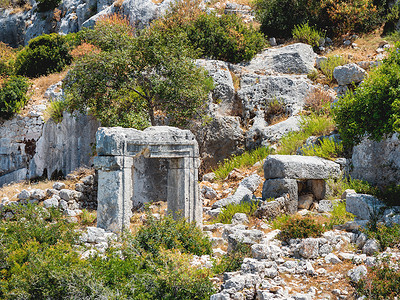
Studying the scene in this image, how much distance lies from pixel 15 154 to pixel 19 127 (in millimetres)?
1135

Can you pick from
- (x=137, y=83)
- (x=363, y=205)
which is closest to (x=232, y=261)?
(x=363, y=205)

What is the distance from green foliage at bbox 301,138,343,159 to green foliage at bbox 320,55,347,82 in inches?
195

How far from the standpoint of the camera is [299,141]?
1477cm

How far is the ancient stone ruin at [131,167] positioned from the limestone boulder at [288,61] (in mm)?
8341

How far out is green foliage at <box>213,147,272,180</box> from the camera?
51.3 ft

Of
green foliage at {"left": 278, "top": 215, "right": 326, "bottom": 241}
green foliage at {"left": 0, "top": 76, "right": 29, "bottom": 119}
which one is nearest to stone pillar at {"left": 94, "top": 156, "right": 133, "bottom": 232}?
green foliage at {"left": 278, "top": 215, "right": 326, "bottom": 241}

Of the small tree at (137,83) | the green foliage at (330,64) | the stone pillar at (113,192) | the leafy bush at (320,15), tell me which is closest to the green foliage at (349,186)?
the small tree at (137,83)

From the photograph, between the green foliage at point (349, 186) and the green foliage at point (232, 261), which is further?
the green foliage at point (349, 186)

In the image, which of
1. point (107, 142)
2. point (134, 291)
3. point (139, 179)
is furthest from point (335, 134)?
point (134, 291)

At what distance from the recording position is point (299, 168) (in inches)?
490

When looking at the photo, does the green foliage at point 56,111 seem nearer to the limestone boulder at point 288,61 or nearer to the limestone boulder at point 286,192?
the limestone boulder at point 288,61

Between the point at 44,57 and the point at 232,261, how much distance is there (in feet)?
59.3

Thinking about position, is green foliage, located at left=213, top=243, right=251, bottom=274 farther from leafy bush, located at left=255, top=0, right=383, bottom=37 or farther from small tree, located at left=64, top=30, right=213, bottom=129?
leafy bush, located at left=255, top=0, right=383, bottom=37

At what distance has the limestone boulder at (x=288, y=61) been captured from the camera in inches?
733
